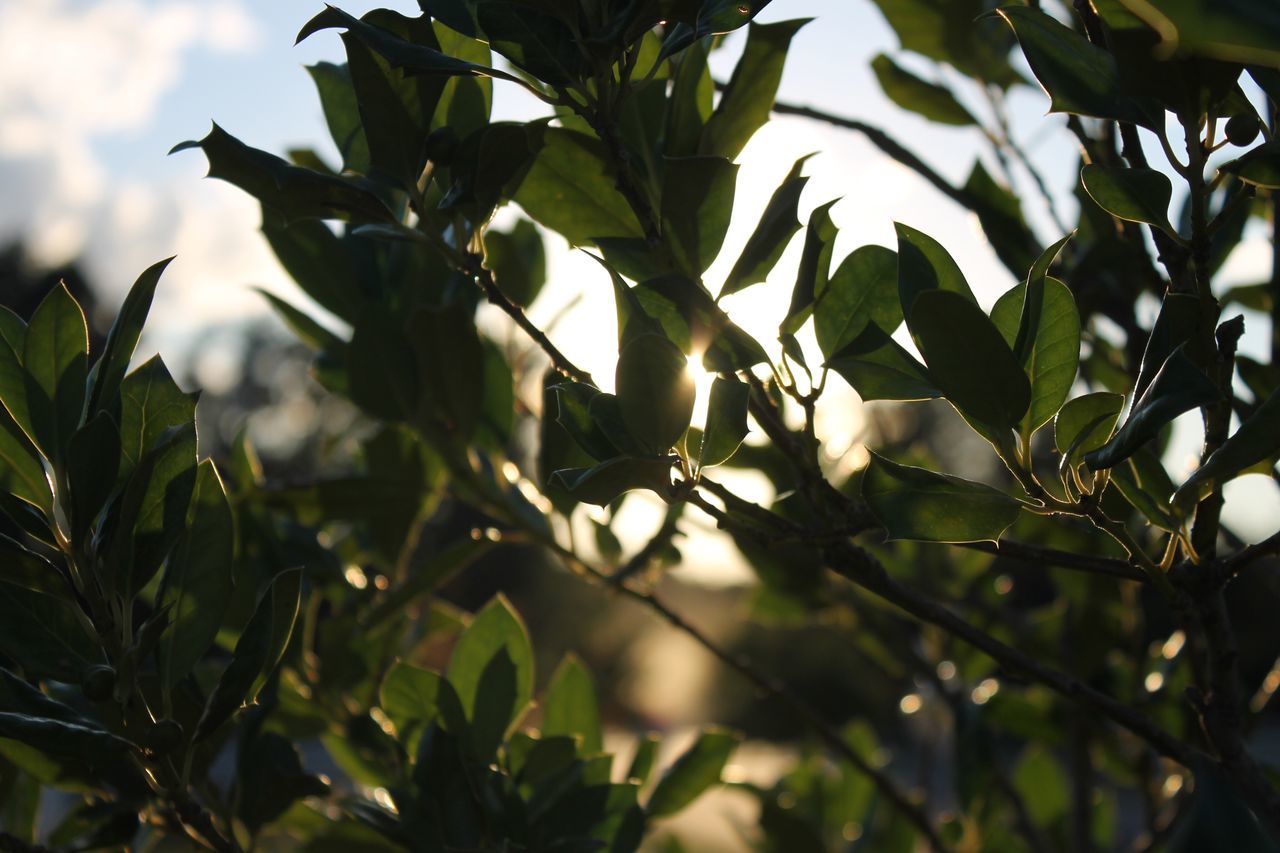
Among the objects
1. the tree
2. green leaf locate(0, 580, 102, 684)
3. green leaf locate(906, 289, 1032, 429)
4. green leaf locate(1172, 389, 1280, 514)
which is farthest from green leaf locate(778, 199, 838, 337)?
green leaf locate(0, 580, 102, 684)

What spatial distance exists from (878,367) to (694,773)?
0.49 m

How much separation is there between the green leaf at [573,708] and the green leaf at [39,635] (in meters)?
0.41

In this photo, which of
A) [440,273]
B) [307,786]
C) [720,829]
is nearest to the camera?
[307,786]

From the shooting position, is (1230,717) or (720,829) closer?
(1230,717)

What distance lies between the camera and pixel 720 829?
8.20 metres

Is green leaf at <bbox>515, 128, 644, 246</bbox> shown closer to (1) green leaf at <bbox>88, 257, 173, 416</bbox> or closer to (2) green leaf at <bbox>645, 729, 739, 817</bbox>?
(1) green leaf at <bbox>88, 257, 173, 416</bbox>

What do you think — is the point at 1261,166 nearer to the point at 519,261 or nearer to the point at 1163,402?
the point at 1163,402

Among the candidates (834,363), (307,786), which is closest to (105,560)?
(307,786)

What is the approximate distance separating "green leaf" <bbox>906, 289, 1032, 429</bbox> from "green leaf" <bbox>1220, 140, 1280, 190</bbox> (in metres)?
0.13

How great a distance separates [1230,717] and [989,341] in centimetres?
28

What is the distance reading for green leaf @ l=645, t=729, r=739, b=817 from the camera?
36.9 inches

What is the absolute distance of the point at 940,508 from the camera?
1.71 feet

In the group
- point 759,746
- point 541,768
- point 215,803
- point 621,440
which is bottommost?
point 215,803

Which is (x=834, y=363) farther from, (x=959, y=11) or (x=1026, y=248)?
(x=959, y=11)
